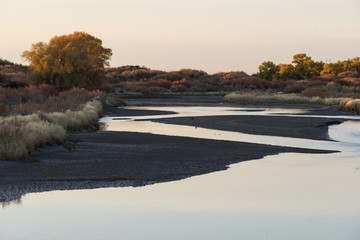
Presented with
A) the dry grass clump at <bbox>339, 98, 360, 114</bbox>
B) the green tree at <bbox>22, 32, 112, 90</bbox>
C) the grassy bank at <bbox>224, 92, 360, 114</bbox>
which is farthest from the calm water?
the green tree at <bbox>22, 32, 112, 90</bbox>

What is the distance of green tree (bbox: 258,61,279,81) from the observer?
136688 millimetres

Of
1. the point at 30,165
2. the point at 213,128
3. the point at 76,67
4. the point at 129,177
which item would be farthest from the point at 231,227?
the point at 76,67

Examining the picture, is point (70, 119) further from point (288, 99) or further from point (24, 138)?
point (288, 99)

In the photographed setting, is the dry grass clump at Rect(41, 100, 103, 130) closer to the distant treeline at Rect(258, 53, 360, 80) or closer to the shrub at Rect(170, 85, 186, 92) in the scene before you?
the shrub at Rect(170, 85, 186, 92)

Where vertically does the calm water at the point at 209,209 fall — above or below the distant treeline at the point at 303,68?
below

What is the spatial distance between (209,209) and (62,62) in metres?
54.2

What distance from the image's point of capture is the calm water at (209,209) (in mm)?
9141

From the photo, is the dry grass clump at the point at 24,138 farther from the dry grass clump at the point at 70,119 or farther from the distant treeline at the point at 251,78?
the distant treeline at the point at 251,78

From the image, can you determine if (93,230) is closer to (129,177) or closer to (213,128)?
(129,177)

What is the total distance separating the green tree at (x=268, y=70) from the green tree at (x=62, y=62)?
76225 mm

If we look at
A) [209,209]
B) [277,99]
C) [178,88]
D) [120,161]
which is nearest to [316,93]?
[277,99]

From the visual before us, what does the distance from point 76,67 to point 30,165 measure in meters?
48.6

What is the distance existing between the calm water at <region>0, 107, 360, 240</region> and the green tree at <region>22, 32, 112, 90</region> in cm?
4855

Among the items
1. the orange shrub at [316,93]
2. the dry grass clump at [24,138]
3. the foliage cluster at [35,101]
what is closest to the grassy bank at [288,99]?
the orange shrub at [316,93]
